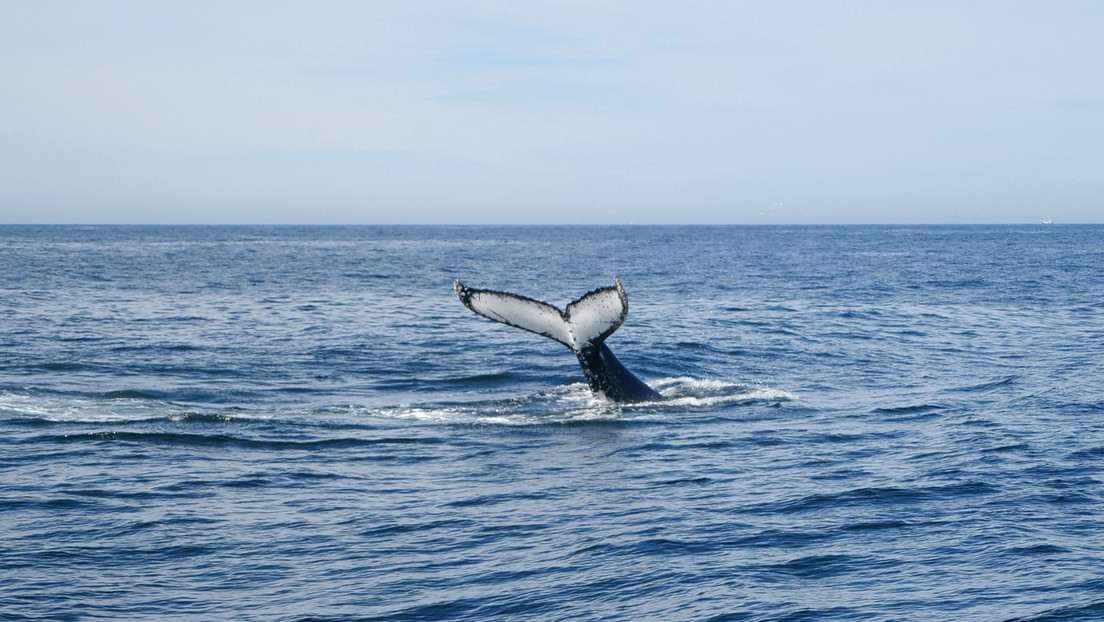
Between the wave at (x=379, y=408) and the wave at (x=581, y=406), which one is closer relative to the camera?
the wave at (x=379, y=408)

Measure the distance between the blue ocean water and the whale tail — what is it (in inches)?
49.0

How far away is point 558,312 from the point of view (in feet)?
41.7

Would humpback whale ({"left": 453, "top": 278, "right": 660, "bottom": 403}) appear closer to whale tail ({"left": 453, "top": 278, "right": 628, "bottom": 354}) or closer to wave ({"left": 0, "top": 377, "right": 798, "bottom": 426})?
whale tail ({"left": 453, "top": 278, "right": 628, "bottom": 354})

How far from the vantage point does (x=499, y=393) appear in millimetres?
17078

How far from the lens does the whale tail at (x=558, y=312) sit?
12211mm

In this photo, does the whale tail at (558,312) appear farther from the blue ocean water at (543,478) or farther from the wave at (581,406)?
the wave at (581,406)

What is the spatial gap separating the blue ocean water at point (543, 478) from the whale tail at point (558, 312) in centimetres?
124

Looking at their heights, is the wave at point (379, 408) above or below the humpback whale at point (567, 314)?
below

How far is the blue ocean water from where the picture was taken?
769cm

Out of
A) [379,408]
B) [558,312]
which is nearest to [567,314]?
[558,312]

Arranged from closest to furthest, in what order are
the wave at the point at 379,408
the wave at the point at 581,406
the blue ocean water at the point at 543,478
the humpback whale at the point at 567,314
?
the blue ocean water at the point at 543,478 → the humpback whale at the point at 567,314 → the wave at the point at 379,408 → the wave at the point at 581,406

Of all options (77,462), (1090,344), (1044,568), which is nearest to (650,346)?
(1090,344)

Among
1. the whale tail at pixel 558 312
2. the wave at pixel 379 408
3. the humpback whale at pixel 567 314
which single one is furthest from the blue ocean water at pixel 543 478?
the whale tail at pixel 558 312

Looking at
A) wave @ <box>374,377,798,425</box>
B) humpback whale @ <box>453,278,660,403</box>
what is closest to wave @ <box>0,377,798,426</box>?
wave @ <box>374,377,798,425</box>
